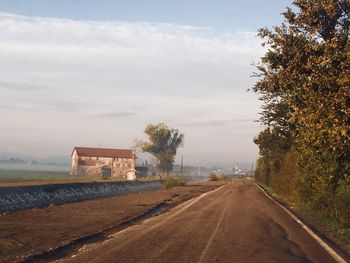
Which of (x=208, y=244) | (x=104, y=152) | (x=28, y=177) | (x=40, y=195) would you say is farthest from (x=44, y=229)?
(x=104, y=152)

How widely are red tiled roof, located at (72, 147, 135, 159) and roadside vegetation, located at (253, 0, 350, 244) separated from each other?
104 meters

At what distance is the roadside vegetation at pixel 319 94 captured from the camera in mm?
17484

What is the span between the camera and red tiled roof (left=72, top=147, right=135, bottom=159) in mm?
128000

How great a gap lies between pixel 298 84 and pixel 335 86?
3.62 meters

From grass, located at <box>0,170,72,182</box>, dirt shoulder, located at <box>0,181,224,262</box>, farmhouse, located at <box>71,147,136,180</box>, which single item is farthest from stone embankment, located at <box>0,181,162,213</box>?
farmhouse, located at <box>71,147,136,180</box>

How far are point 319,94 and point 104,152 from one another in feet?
381

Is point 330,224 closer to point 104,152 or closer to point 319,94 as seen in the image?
point 319,94

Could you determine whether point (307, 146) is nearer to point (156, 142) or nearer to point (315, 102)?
point (315, 102)

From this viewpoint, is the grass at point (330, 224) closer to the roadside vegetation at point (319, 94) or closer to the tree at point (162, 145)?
the roadside vegetation at point (319, 94)

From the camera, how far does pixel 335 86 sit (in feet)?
59.0

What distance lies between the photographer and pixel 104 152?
131375 millimetres

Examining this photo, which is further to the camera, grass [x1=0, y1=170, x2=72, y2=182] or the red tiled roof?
the red tiled roof

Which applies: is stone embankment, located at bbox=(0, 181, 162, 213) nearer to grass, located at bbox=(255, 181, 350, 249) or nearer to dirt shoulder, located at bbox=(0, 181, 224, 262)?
dirt shoulder, located at bbox=(0, 181, 224, 262)

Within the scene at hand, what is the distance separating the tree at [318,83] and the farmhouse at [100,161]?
98269 millimetres
